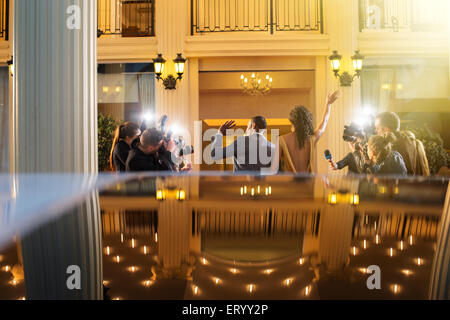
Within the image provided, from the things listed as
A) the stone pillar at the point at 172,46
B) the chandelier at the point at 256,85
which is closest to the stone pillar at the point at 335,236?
the stone pillar at the point at 172,46

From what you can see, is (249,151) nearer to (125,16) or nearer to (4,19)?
(125,16)

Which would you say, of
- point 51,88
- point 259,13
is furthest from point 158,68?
point 51,88

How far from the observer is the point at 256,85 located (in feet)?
34.4

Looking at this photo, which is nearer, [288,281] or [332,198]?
[288,281]

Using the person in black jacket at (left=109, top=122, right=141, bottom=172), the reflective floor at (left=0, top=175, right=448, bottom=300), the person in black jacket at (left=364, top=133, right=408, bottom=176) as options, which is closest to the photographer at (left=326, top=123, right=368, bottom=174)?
the person in black jacket at (left=364, top=133, right=408, bottom=176)

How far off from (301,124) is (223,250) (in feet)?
9.62

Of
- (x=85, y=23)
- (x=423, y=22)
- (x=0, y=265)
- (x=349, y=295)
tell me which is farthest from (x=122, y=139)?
(x=423, y=22)

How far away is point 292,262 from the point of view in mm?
596

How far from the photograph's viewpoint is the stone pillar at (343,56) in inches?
329

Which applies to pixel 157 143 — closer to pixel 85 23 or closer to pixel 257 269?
pixel 85 23

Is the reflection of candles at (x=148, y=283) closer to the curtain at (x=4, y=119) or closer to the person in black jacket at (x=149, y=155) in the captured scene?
the person in black jacket at (x=149, y=155)

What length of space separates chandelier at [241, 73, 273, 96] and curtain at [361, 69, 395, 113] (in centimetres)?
249

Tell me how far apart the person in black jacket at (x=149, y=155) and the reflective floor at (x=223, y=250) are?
2051mm
